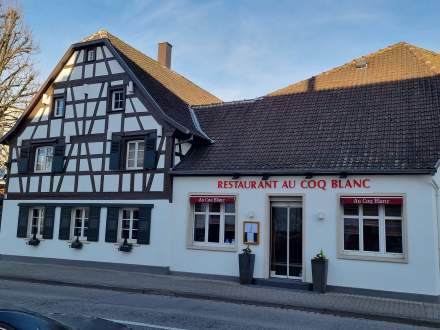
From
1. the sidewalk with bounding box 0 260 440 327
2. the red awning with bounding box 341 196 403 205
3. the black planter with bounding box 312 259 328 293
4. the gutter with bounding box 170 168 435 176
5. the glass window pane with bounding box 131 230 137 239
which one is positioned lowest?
the sidewalk with bounding box 0 260 440 327

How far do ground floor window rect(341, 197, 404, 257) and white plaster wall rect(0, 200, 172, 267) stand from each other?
6092 millimetres

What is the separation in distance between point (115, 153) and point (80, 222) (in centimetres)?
326

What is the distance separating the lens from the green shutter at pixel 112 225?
53.2 ft

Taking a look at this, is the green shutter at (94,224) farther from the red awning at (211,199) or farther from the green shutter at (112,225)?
the red awning at (211,199)

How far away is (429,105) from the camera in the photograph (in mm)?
14016

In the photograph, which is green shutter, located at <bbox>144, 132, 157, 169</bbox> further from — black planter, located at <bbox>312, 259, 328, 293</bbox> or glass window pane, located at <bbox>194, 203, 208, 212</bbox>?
black planter, located at <bbox>312, 259, 328, 293</bbox>

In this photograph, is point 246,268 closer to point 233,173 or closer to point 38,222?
point 233,173

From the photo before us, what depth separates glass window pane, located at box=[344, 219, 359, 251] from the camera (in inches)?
503

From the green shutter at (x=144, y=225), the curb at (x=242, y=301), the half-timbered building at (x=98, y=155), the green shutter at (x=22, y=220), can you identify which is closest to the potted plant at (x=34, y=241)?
the half-timbered building at (x=98, y=155)

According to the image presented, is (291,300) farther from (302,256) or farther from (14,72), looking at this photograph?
(14,72)

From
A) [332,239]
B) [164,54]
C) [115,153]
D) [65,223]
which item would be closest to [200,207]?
[115,153]

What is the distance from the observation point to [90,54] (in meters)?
18.5

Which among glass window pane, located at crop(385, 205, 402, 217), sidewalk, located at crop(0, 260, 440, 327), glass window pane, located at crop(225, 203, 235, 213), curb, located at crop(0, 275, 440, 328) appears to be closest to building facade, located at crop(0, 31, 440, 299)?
glass window pane, located at crop(385, 205, 402, 217)

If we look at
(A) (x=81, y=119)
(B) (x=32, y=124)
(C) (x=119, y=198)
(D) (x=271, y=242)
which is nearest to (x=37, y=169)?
(B) (x=32, y=124)
